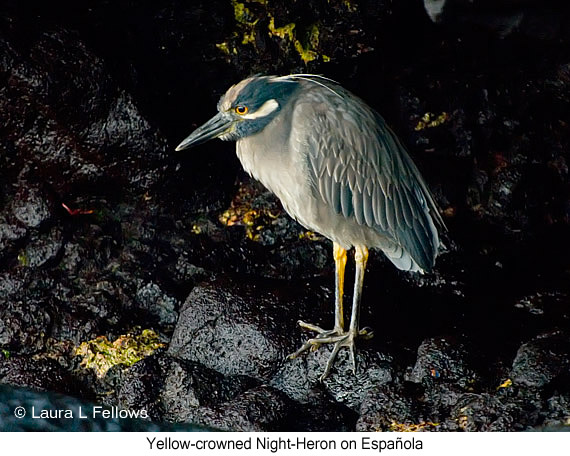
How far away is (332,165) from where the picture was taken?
11.2ft

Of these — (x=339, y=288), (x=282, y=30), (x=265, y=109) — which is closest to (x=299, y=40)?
(x=282, y=30)

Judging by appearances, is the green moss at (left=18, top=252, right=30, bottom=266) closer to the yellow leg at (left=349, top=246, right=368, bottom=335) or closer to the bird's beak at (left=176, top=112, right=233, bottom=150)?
the bird's beak at (left=176, top=112, right=233, bottom=150)

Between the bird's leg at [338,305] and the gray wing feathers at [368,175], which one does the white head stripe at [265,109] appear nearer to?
the gray wing feathers at [368,175]

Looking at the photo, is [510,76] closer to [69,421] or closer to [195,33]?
[195,33]

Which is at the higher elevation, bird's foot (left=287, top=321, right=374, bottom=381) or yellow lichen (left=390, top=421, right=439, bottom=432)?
bird's foot (left=287, top=321, right=374, bottom=381)

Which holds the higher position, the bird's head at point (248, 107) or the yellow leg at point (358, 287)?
the bird's head at point (248, 107)

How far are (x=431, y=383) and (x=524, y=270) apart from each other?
48.4 inches

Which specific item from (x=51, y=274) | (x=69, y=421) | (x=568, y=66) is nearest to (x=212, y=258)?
(x=51, y=274)

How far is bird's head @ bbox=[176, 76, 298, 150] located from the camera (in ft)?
11.0

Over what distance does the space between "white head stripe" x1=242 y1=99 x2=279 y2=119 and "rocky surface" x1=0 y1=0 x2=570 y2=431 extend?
25.9 inches

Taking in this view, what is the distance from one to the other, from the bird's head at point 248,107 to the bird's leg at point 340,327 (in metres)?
0.70

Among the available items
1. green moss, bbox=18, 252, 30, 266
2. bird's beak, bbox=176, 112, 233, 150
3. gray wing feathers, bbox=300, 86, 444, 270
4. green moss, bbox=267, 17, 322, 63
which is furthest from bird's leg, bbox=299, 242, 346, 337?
green moss, bbox=18, 252, 30, 266

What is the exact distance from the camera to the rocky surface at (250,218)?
3.39 metres

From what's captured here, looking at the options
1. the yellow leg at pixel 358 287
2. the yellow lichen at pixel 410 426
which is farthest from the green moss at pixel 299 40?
the yellow lichen at pixel 410 426
